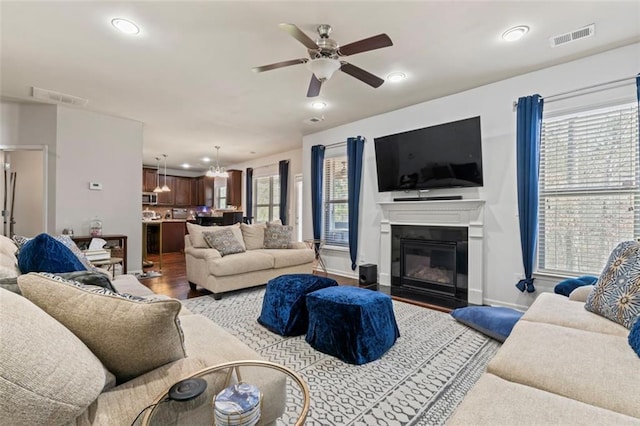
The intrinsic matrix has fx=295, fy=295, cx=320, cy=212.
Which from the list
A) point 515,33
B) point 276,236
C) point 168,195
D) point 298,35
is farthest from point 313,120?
point 168,195

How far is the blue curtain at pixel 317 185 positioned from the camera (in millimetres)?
5566

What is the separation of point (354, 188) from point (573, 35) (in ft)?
10.1

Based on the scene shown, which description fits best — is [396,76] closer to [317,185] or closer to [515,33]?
[515,33]

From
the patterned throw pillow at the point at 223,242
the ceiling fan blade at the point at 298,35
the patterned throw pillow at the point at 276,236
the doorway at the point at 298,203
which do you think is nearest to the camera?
the ceiling fan blade at the point at 298,35

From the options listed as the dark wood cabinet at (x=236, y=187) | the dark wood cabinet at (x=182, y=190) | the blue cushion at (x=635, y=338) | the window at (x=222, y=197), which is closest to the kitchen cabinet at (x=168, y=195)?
the dark wood cabinet at (x=182, y=190)

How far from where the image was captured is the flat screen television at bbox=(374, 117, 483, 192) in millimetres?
3617

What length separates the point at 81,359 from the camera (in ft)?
2.50

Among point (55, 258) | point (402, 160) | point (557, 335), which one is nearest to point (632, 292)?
point (557, 335)

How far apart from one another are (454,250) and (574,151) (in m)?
1.64

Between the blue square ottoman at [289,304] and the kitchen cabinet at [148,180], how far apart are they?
7991 mm

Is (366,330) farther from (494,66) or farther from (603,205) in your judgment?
(494,66)

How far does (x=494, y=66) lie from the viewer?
3.16 m

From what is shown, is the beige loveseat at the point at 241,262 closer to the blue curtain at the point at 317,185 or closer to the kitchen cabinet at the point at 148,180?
the blue curtain at the point at 317,185

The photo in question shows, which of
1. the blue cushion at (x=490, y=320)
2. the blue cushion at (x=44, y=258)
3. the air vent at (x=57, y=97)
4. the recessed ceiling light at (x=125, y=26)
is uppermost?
the recessed ceiling light at (x=125, y=26)
